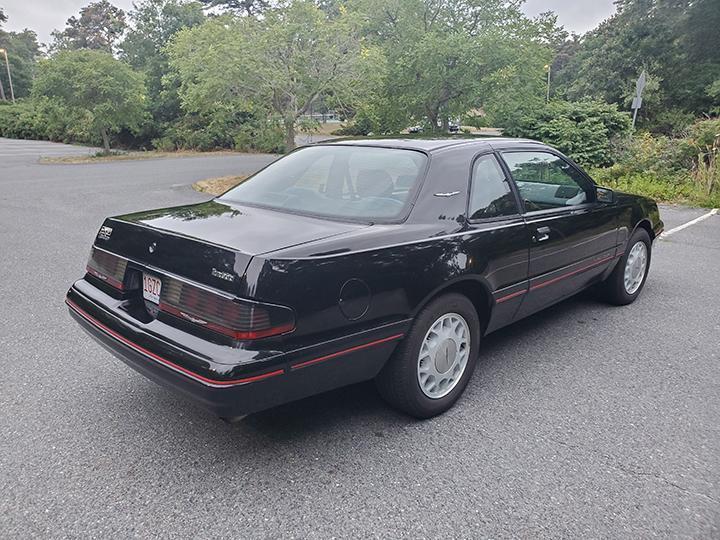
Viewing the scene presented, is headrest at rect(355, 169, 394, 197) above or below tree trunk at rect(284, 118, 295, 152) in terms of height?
below

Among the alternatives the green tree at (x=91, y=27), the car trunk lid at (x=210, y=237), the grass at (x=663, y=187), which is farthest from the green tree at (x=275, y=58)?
the green tree at (x=91, y=27)

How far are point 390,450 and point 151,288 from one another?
142 centimetres

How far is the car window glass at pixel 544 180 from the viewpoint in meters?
3.57

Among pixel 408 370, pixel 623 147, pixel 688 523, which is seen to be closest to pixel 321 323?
pixel 408 370

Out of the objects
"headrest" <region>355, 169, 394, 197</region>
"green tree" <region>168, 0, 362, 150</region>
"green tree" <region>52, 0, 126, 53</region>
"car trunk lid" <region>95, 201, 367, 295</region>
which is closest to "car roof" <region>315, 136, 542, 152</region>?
"headrest" <region>355, 169, 394, 197</region>

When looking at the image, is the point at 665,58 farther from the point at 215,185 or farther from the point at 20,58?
the point at 20,58

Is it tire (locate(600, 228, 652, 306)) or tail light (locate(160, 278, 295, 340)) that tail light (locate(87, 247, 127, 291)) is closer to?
tail light (locate(160, 278, 295, 340))

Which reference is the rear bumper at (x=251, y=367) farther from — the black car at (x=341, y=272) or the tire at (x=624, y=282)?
the tire at (x=624, y=282)

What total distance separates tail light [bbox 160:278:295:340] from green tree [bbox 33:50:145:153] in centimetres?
2110

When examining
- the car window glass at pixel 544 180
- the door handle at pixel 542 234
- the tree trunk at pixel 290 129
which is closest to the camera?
the door handle at pixel 542 234

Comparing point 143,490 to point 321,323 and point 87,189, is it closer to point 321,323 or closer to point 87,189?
point 321,323

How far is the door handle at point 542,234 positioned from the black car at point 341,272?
0.05 feet

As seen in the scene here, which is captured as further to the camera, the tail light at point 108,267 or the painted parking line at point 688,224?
the painted parking line at point 688,224

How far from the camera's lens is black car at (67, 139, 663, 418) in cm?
225
